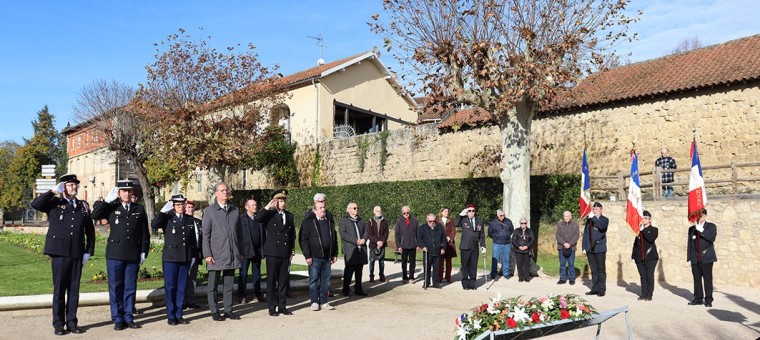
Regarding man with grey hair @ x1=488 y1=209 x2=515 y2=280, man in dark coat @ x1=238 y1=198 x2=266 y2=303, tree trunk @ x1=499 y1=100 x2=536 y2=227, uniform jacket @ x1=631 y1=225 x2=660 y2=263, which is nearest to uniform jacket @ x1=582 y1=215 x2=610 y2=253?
uniform jacket @ x1=631 y1=225 x2=660 y2=263

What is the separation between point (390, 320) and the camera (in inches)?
336

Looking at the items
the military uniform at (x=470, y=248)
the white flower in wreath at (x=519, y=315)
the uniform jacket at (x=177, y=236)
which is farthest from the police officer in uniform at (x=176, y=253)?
the military uniform at (x=470, y=248)

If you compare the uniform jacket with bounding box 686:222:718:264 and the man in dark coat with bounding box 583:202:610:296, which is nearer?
the uniform jacket with bounding box 686:222:718:264

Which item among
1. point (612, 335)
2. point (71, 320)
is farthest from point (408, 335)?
point (71, 320)

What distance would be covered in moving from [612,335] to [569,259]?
18.6 feet

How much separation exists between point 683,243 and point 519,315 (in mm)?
9178

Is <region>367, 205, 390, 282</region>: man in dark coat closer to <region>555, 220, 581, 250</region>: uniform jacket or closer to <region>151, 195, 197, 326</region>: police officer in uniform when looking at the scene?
<region>555, 220, 581, 250</region>: uniform jacket

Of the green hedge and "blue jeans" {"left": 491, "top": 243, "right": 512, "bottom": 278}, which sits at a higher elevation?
the green hedge

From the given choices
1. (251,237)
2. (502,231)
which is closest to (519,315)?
(251,237)

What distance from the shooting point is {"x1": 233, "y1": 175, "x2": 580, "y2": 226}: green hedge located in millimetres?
17906

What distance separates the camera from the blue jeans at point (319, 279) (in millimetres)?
9289

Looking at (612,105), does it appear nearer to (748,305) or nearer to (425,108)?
(425,108)

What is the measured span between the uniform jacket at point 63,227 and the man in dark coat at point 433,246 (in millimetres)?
6612

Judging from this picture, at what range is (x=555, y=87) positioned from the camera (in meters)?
13.9
